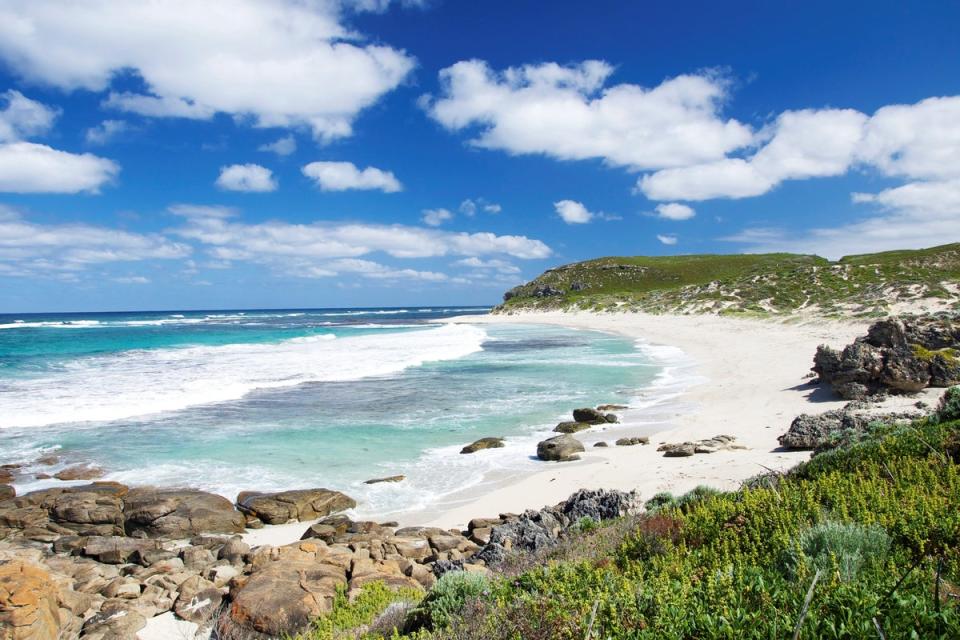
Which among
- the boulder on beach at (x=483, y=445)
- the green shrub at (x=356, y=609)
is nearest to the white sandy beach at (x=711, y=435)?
the boulder on beach at (x=483, y=445)

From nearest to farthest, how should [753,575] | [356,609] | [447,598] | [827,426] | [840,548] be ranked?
[753,575]
[840,548]
[447,598]
[356,609]
[827,426]

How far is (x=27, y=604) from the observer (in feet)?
21.3

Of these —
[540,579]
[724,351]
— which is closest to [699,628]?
[540,579]

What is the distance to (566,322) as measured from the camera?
7694 centimetres

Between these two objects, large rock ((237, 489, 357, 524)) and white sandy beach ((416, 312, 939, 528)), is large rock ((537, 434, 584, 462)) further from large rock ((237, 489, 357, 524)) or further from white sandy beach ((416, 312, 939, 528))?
large rock ((237, 489, 357, 524))

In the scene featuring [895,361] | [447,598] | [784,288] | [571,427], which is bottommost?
[571,427]

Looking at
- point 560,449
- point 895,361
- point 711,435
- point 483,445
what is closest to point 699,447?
point 711,435

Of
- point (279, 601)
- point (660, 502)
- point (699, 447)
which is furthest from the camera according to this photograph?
point (699, 447)

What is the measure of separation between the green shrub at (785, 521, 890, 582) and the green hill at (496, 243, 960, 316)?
128ft

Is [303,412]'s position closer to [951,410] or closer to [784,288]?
[951,410]

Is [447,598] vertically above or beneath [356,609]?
above

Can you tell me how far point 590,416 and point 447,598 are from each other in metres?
13.1

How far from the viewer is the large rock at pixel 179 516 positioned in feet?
35.1

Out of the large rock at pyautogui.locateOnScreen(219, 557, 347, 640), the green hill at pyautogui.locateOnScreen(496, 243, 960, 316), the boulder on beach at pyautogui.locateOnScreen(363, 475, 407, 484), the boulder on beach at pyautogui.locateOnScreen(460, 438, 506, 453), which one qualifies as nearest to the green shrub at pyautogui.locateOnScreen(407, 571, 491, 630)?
the large rock at pyautogui.locateOnScreen(219, 557, 347, 640)
